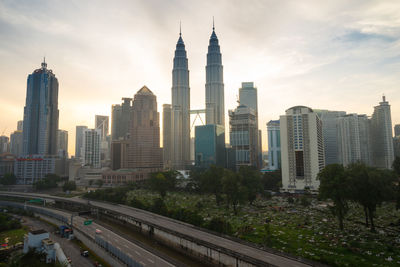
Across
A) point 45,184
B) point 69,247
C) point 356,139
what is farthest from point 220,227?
point 356,139

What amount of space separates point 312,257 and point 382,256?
1231 cm

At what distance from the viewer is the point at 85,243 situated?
5794cm

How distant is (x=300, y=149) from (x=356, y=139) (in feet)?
340

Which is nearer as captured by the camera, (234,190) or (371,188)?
(371,188)

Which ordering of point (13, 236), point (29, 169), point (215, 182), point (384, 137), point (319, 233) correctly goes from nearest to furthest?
point (319, 233)
point (13, 236)
point (215, 182)
point (29, 169)
point (384, 137)

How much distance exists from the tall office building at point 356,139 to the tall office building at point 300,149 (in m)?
93.7

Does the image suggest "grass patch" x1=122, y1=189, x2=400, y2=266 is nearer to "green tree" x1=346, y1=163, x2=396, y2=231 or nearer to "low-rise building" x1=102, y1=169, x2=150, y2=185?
"green tree" x1=346, y1=163, x2=396, y2=231

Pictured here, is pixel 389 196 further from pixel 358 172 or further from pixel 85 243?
pixel 85 243

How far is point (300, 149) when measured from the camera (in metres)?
124

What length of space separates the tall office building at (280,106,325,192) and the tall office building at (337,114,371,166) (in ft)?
307

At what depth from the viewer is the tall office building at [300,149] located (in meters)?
120

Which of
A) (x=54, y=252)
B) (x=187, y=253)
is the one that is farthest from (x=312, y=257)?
(x=54, y=252)

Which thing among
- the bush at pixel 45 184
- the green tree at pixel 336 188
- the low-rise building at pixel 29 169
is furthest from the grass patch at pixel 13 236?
the low-rise building at pixel 29 169

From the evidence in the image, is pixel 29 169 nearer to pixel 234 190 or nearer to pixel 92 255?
pixel 92 255
